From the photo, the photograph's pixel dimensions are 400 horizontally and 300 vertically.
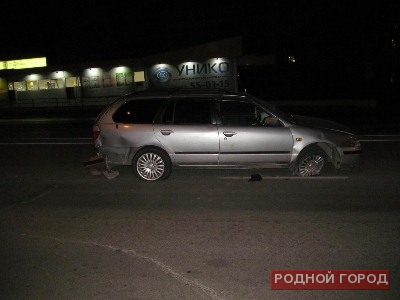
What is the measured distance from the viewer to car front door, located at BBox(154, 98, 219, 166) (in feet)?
25.7

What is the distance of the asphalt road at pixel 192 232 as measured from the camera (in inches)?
164

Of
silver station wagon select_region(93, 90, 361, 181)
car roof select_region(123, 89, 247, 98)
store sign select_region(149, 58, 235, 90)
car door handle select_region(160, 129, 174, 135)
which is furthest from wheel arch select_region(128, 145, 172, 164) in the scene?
store sign select_region(149, 58, 235, 90)

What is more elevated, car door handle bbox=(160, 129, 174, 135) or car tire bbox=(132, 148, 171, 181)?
car door handle bbox=(160, 129, 174, 135)

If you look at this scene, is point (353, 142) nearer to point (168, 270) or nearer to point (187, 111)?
point (187, 111)

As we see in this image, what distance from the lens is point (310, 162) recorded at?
7973 mm

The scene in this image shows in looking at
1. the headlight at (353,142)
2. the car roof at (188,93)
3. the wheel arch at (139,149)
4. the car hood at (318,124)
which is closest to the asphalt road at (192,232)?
the wheel arch at (139,149)

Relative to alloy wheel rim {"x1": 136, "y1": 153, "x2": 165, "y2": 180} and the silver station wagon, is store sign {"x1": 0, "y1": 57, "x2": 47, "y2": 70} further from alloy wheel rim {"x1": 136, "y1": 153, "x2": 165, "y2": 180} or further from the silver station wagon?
alloy wheel rim {"x1": 136, "y1": 153, "x2": 165, "y2": 180}

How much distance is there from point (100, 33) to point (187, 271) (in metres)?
44.5

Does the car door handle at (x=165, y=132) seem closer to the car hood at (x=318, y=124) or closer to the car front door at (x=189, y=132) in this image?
the car front door at (x=189, y=132)

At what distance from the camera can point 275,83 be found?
107 ft

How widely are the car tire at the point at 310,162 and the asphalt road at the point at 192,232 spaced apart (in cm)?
28

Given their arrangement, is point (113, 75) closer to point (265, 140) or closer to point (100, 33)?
point (100, 33)

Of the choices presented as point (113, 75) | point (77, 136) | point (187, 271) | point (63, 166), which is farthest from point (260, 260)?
point (113, 75)

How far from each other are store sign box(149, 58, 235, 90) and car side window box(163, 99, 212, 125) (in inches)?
858
